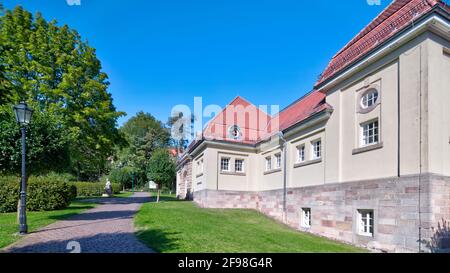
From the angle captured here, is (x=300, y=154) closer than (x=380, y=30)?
No

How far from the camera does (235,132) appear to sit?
20.1 metres

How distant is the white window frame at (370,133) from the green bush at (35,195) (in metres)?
15.5

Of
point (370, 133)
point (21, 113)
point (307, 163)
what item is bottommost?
point (307, 163)

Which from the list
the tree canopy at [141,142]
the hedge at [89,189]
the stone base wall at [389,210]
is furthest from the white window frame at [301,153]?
the tree canopy at [141,142]

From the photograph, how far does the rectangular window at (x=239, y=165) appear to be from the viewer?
19.7m

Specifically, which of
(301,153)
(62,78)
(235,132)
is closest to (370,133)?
(301,153)

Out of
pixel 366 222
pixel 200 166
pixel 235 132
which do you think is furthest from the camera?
pixel 200 166

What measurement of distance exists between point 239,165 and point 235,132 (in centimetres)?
243

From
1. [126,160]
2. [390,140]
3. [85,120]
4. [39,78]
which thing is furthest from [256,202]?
[126,160]

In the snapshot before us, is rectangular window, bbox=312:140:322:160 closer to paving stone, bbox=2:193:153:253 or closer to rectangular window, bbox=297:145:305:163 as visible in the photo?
rectangular window, bbox=297:145:305:163

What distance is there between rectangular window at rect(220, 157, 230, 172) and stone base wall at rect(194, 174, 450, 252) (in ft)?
21.4

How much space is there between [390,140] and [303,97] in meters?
10.5

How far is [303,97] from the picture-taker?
19.3 metres

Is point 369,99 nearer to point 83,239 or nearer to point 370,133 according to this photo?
point 370,133
